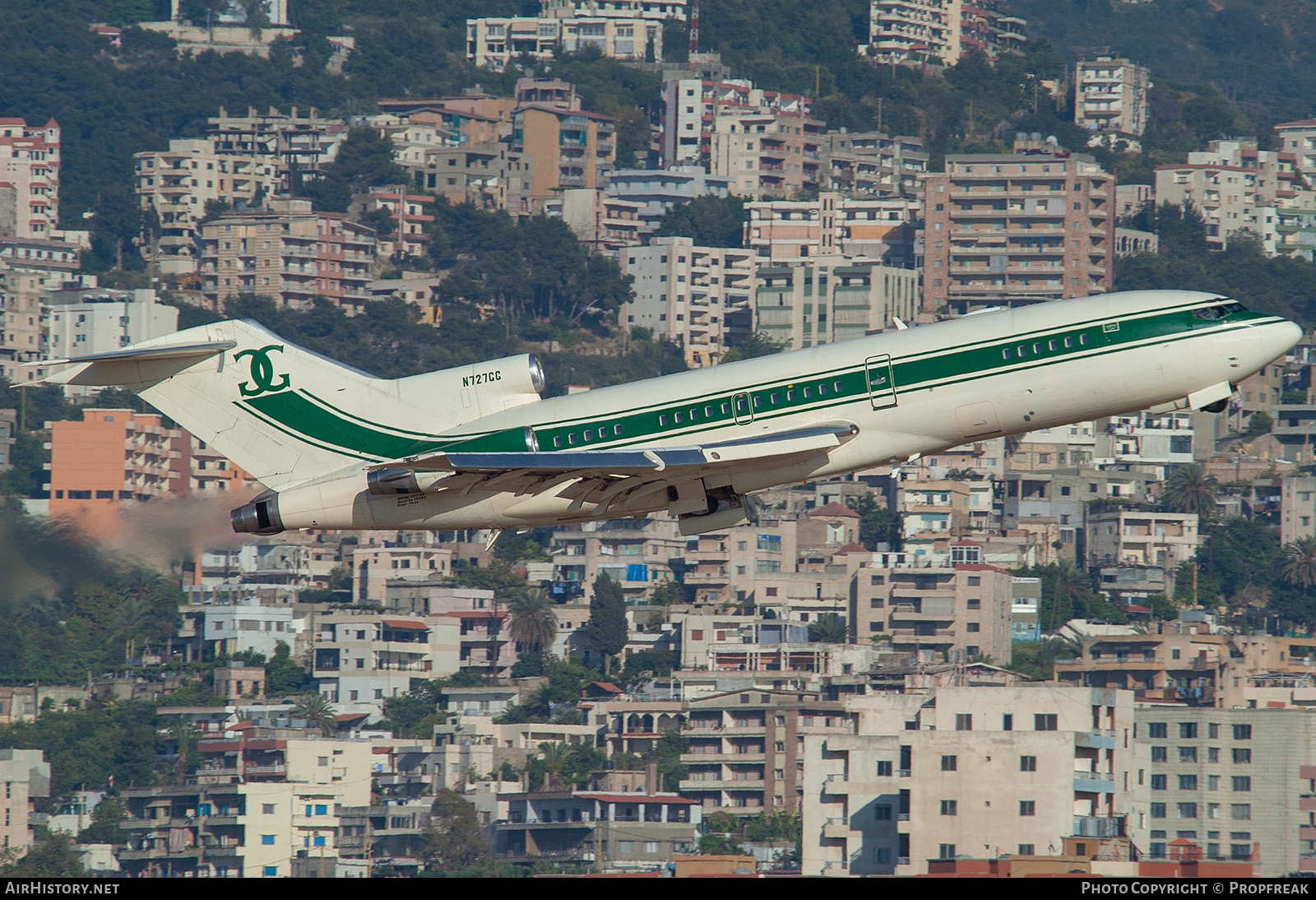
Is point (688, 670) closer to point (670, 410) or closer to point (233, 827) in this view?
point (233, 827)

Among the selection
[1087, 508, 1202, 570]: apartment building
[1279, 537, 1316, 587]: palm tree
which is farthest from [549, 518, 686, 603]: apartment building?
[1279, 537, 1316, 587]: palm tree

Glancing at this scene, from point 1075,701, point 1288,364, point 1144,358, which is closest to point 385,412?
point 1144,358

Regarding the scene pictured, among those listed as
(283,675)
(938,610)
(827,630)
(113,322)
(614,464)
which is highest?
(113,322)

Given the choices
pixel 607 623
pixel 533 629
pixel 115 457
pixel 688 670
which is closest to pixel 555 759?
pixel 688 670

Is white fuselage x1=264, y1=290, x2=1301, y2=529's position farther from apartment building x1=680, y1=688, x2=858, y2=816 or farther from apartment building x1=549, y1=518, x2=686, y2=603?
apartment building x1=549, y1=518, x2=686, y2=603

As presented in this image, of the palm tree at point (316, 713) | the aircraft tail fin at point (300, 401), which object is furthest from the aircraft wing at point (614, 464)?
the palm tree at point (316, 713)
